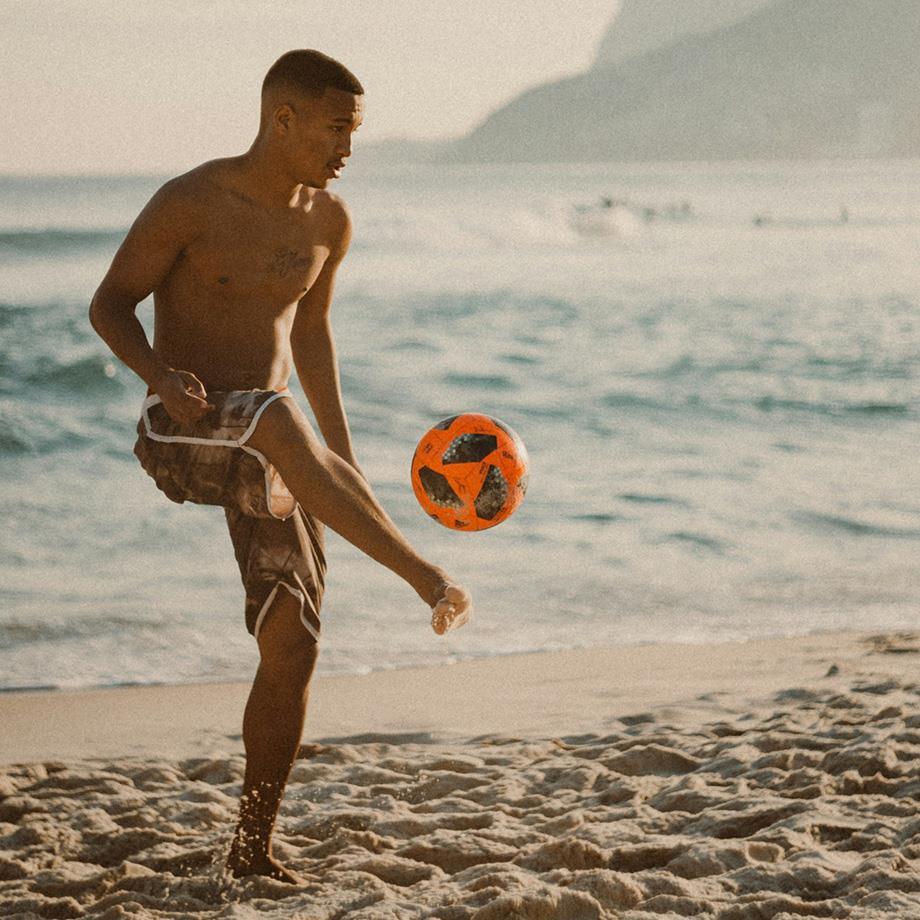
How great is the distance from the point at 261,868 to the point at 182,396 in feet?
4.10

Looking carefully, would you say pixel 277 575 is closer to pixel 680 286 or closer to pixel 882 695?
pixel 882 695

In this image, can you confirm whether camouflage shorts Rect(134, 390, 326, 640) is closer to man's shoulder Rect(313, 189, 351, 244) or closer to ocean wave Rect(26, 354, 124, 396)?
man's shoulder Rect(313, 189, 351, 244)

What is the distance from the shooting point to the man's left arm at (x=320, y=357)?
13.3 feet

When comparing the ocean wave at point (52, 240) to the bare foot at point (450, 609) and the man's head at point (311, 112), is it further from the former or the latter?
the bare foot at point (450, 609)

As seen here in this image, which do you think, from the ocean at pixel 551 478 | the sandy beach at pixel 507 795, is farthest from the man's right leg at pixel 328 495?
the ocean at pixel 551 478

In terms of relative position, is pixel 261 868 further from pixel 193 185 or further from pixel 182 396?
pixel 193 185

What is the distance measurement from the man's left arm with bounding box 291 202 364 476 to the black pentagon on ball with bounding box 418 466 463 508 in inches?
9.3

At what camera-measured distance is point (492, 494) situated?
3965mm

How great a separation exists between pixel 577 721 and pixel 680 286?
22784 mm

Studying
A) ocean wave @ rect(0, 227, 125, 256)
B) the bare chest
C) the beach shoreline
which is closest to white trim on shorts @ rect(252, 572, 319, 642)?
the bare chest

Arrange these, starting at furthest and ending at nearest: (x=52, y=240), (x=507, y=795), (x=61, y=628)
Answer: (x=52, y=240)
(x=61, y=628)
(x=507, y=795)

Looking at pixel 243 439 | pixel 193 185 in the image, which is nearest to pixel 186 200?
pixel 193 185

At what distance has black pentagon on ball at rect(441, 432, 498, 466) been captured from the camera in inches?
157

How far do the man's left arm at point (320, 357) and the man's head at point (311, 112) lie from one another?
0.44 meters
